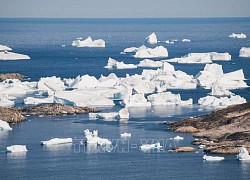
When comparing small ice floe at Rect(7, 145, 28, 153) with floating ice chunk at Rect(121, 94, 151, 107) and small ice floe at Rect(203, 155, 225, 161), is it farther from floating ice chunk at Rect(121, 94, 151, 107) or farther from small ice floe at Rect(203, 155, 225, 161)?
floating ice chunk at Rect(121, 94, 151, 107)

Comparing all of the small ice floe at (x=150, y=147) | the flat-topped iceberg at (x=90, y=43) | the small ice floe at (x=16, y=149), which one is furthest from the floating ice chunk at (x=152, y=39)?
the small ice floe at (x=16, y=149)

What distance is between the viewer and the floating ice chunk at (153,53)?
107812 millimetres

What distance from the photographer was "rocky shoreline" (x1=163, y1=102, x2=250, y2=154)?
46719 mm

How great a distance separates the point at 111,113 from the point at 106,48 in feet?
237

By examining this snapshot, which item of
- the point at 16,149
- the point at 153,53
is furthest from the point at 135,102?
the point at 153,53

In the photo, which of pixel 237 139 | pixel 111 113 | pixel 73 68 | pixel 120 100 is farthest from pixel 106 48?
pixel 237 139

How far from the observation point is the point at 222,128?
5141 centimetres

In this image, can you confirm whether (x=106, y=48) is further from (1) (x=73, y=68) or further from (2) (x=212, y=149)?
(2) (x=212, y=149)

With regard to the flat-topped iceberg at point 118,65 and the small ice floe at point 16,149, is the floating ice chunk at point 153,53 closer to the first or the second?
the flat-topped iceberg at point 118,65

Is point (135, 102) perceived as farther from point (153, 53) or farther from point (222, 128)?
point (153, 53)

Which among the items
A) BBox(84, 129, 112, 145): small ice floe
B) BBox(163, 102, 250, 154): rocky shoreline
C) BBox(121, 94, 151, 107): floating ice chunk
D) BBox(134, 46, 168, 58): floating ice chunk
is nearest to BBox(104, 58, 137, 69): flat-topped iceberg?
BBox(134, 46, 168, 58): floating ice chunk

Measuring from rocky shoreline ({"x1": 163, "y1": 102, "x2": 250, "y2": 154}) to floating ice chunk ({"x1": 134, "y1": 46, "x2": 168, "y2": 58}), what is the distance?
2065 inches

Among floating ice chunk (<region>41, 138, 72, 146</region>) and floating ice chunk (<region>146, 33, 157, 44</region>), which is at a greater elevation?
floating ice chunk (<region>146, 33, 157, 44</region>)

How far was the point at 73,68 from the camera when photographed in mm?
95312
